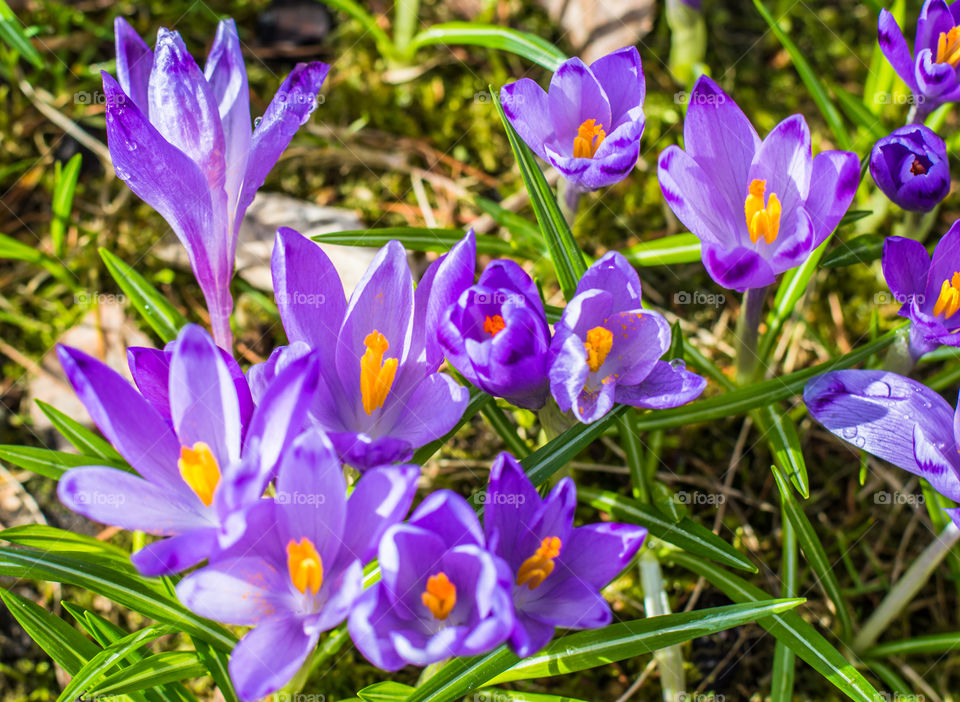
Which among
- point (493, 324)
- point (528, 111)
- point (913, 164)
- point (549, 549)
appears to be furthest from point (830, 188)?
point (549, 549)

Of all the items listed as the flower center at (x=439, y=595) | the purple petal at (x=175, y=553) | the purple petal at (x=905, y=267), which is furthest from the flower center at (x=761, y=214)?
the purple petal at (x=175, y=553)

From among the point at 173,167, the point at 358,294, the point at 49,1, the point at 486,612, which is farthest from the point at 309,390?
the point at 49,1

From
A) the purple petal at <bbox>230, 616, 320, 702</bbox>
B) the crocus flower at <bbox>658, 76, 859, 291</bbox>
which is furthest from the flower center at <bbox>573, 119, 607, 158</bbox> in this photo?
the purple petal at <bbox>230, 616, 320, 702</bbox>

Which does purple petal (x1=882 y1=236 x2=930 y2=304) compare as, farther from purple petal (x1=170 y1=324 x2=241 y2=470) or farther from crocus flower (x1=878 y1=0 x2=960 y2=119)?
purple petal (x1=170 y1=324 x2=241 y2=470)

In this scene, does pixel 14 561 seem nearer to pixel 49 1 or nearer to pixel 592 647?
pixel 592 647

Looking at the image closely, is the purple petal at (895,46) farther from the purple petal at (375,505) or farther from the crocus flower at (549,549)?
the purple petal at (375,505)
